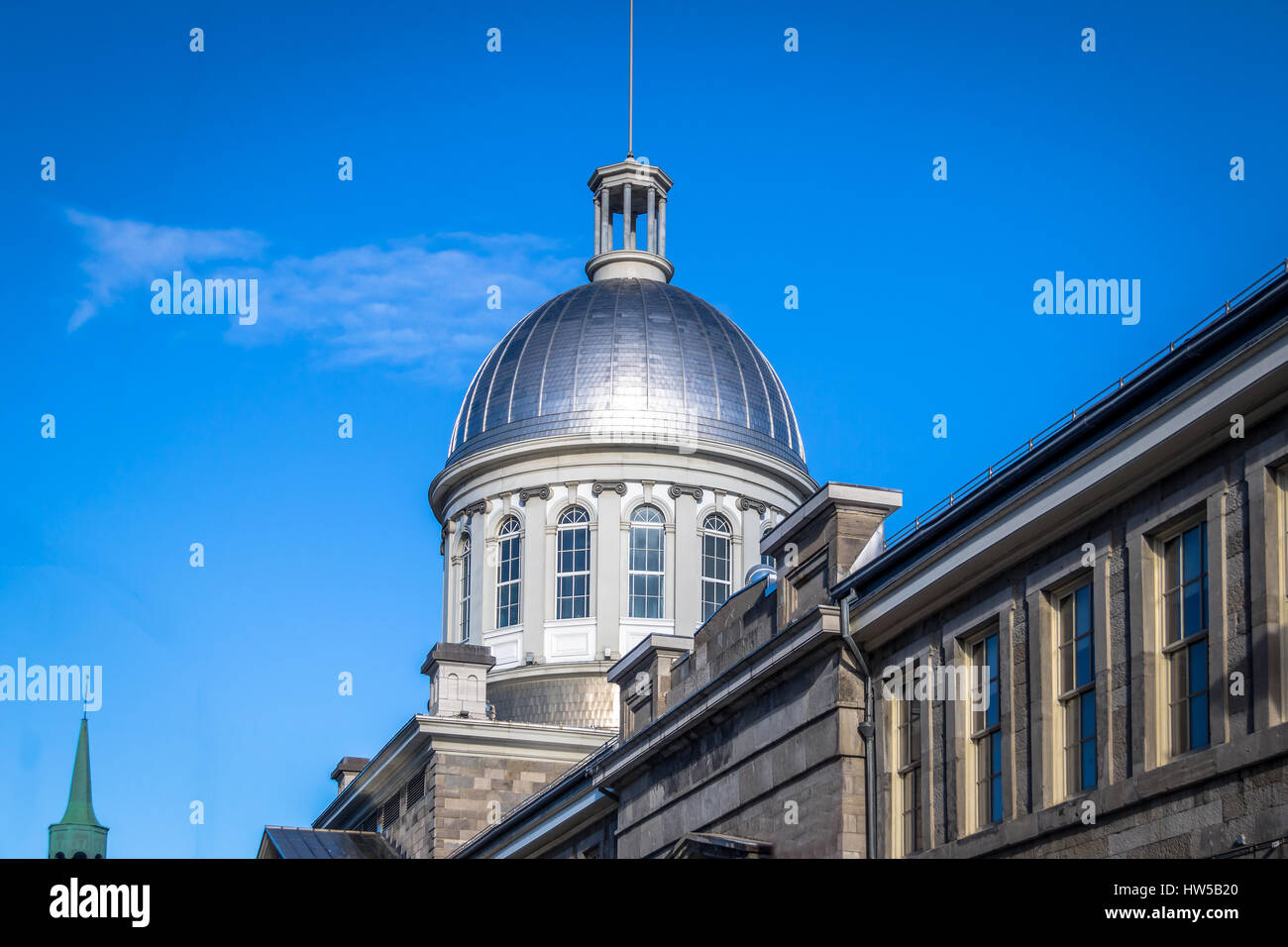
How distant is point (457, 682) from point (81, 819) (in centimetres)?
10744

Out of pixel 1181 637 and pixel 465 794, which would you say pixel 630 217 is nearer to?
pixel 465 794

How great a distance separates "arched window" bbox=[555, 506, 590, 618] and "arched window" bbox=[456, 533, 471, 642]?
9.81 feet

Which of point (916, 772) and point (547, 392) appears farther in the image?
point (547, 392)

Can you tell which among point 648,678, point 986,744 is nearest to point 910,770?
point 986,744

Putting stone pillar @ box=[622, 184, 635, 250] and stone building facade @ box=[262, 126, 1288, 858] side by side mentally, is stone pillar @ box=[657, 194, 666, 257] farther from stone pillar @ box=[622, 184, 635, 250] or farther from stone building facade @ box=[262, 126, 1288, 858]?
stone building facade @ box=[262, 126, 1288, 858]

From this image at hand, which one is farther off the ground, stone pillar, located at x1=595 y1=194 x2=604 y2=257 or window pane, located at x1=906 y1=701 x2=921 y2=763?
stone pillar, located at x1=595 y1=194 x2=604 y2=257

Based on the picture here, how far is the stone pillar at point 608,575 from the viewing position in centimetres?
4622

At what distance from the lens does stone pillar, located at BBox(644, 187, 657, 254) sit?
5281 centimetres

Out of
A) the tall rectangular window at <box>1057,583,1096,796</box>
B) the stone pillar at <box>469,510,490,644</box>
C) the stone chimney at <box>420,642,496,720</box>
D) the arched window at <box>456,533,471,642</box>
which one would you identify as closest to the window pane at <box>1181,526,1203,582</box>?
the tall rectangular window at <box>1057,583,1096,796</box>

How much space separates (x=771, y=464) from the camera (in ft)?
160

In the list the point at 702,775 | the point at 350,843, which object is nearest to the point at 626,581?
the point at 350,843

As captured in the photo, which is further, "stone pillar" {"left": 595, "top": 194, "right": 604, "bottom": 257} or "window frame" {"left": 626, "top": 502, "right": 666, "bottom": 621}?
"stone pillar" {"left": 595, "top": 194, "right": 604, "bottom": 257}
